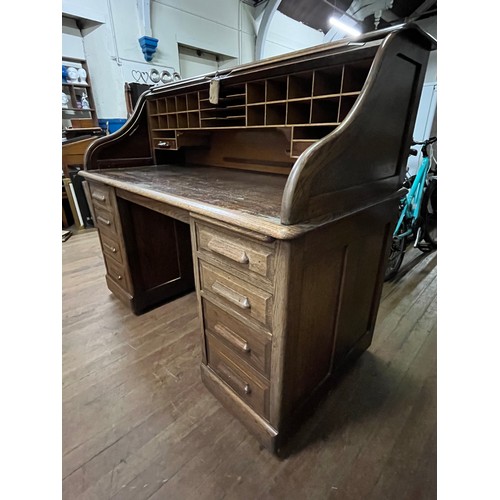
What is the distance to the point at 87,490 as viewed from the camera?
1.01 meters

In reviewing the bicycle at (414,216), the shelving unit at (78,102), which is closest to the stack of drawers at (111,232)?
the bicycle at (414,216)

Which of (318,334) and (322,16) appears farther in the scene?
(322,16)

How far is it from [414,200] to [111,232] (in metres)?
2.51

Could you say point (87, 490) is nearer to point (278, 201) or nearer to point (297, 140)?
point (278, 201)

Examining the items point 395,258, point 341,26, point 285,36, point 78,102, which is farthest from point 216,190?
point 285,36

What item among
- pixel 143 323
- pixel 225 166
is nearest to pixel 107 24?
pixel 225 166

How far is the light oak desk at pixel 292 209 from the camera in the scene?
828 mm

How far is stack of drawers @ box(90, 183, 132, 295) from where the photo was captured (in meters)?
1.68

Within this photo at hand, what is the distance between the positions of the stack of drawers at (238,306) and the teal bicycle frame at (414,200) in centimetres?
182

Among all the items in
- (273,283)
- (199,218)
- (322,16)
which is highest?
(322,16)

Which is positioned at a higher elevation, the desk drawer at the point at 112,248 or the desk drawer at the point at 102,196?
the desk drawer at the point at 102,196

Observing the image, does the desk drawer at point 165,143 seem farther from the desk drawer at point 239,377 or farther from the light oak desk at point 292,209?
the desk drawer at point 239,377

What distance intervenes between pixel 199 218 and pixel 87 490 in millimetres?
1046

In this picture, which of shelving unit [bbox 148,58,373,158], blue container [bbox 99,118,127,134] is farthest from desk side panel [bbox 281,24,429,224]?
blue container [bbox 99,118,127,134]
